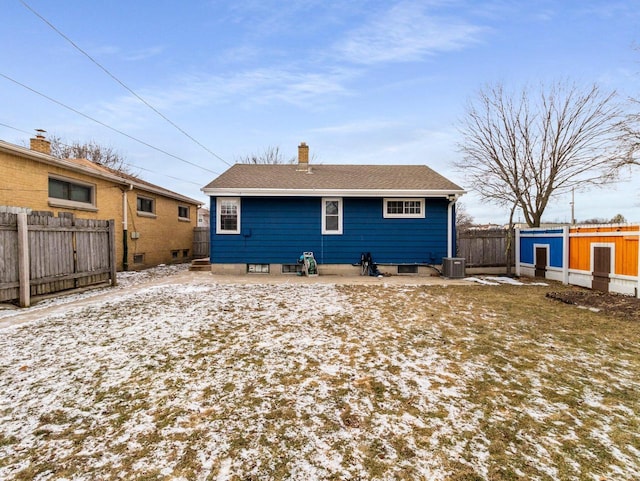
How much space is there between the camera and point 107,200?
465 inches

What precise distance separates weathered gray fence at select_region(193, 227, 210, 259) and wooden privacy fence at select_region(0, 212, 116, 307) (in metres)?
9.16

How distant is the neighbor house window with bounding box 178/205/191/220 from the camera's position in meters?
17.2

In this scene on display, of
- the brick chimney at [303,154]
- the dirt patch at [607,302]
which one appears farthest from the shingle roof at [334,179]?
the dirt patch at [607,302]

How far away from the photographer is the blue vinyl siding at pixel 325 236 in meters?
11.2

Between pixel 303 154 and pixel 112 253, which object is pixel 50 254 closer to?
pixel 112 253

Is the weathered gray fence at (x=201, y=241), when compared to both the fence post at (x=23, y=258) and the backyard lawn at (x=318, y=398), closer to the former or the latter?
the fence post at (x=23, y=258)

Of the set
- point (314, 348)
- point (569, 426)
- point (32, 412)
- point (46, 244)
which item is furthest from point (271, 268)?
point (569, 426)

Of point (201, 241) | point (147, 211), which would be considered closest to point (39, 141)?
point (147, 211)

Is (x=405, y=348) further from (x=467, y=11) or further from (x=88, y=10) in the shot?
(x=88, y=10)

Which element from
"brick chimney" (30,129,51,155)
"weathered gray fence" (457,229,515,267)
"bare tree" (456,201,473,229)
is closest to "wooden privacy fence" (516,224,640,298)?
"weathered gray fence" (457,229,515,267)

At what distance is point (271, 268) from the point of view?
1129 cm

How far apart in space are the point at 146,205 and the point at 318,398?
14626 mm

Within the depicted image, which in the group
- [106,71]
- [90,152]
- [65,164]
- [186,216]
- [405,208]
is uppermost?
[90,152]

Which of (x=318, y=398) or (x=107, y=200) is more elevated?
(x=107, y=200)
